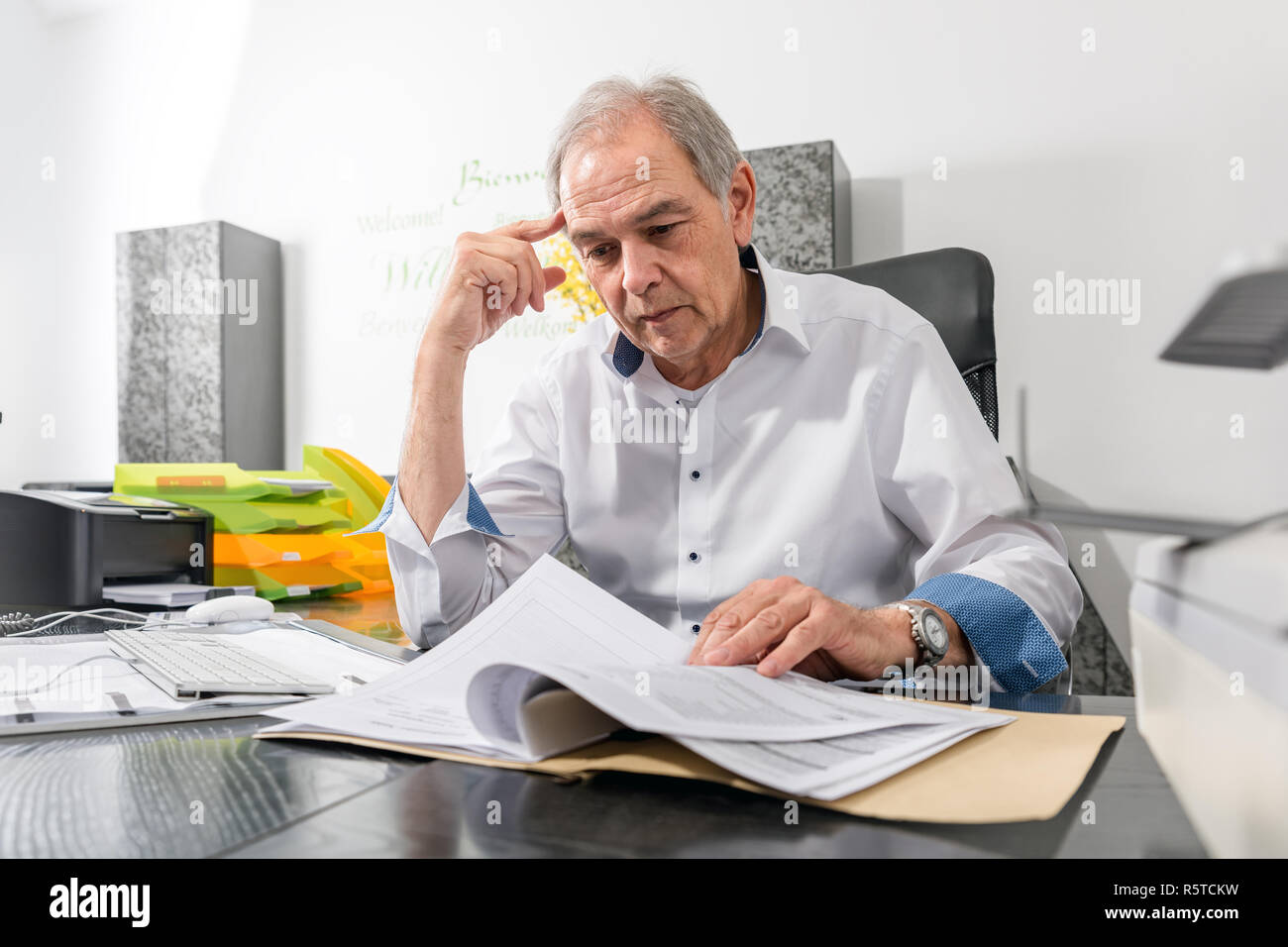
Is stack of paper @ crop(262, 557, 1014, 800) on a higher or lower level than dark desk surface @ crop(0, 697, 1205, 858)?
higher

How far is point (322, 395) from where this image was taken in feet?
10.5

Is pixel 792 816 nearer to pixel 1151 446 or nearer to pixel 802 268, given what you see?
pixel 802 268

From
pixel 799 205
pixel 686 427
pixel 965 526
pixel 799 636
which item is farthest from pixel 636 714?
pixel 799 205

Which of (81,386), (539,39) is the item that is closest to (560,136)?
(539,39)

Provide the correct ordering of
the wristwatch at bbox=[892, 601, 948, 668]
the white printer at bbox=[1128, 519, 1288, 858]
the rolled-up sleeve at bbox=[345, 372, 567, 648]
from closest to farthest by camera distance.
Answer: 1. the white printer at bbox=[1128, 519, 1288, 858]
2. the wristwatch at bbox=[892, 601, 948, 668]
3. the rolled-up sleeve at bbox=[345, 372, 567, 648]

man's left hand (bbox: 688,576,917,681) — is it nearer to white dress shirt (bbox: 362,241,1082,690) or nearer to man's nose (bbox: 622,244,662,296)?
white dress shirt (bbox: 362,241,1082,690)

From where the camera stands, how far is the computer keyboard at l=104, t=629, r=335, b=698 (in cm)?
63

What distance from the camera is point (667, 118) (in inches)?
42.2

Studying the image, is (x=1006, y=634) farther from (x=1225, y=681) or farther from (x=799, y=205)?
(x=799, y=205)

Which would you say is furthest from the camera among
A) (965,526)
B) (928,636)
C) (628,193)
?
(628,193)

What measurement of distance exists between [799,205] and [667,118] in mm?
1313

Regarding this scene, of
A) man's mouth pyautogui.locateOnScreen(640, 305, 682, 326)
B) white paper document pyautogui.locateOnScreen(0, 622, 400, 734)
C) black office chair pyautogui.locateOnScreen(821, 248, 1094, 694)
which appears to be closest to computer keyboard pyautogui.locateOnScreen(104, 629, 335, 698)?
white paper document pyautogui.locateOnScreen(0, 622, 400, 734)

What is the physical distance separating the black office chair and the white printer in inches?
38.2

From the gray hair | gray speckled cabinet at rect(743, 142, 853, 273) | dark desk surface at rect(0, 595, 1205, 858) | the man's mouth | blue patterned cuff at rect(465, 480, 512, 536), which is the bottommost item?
dark desk surface at rect(0, 595, 1205, 858)
